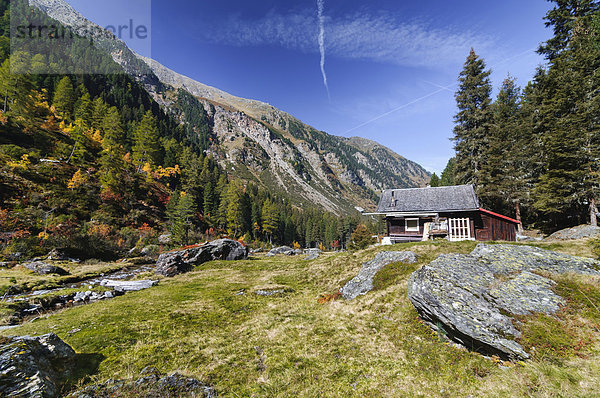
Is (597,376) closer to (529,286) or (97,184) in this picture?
(529,286)

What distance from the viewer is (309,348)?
399 inches

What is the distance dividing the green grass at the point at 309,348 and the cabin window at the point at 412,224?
38.0ft

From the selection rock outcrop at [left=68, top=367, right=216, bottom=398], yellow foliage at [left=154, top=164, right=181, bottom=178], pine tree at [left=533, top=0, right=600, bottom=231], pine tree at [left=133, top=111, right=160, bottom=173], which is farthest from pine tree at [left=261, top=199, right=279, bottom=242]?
rock outcrop at [left=68, top=367, right=216, bottom=398]

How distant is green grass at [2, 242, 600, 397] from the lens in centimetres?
684

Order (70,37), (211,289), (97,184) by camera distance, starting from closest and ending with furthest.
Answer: (211,289), (97,184), (70,37)

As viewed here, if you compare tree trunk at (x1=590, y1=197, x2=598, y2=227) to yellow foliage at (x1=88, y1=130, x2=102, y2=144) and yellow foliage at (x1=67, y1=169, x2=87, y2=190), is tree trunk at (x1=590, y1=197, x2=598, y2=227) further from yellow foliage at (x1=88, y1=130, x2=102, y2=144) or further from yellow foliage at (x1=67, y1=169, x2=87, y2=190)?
yellow foliage at (x1=88, y1=130, x2=102, y2=144)

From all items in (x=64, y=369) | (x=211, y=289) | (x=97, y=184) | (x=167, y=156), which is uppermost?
(x=167, y=156)

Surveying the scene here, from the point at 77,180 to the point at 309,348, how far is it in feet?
208

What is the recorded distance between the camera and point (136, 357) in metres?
9.15

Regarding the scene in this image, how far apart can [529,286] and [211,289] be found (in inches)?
885

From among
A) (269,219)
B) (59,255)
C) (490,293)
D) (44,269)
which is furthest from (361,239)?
(59,255)

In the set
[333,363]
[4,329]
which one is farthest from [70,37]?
[333,363]

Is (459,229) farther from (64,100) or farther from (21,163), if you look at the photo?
(64,100)

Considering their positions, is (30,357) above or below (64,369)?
above
